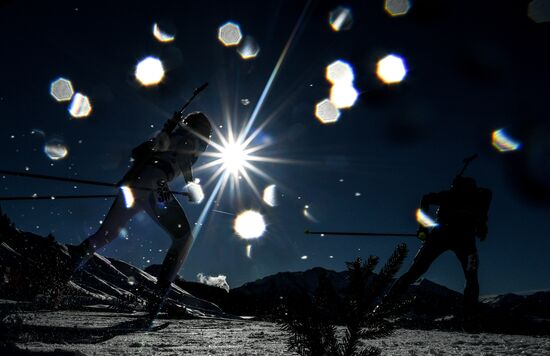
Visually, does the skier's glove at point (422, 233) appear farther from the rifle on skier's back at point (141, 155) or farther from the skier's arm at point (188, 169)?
the rifle on skier's back at point (141, 155)

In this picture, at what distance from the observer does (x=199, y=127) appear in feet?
26.2

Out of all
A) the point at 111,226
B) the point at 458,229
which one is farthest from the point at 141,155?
the point at 458,229

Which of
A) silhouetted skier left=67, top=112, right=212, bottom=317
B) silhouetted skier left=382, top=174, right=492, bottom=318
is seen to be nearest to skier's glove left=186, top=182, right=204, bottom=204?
silhouetted skier left=67, top=112, right=212, bottom=317

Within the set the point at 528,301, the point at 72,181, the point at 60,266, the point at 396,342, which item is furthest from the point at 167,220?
the point at 528,301

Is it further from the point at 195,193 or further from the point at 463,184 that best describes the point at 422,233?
the point at 195,193

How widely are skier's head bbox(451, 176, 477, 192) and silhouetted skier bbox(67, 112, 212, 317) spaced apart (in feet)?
17.1

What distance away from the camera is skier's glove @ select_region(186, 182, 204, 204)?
7336 millimetres

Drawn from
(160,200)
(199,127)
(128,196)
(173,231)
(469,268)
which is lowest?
(469,268)

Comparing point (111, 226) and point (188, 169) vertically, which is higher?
point (188, 169)

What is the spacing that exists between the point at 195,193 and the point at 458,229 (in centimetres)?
519

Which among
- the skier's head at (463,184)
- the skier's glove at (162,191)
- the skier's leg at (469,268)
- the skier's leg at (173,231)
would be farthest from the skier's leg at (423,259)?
the skier's glove at (162,191)

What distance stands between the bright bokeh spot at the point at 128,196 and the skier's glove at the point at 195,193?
1.12 m

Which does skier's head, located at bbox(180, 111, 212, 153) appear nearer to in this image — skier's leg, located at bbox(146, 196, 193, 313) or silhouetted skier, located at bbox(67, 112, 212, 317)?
silhouetted skier, located at bbox(67, 112, 212, 317)

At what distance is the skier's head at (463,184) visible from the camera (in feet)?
22.4
